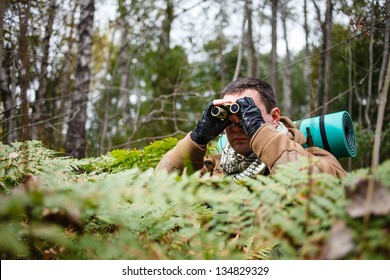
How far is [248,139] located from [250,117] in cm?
40

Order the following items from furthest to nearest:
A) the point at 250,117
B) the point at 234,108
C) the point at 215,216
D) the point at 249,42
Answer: the point at 249,42
the point at 234,108
the point at 250,117
the point at 215,216

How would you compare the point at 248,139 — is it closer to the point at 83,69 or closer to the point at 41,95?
the point at 83,69

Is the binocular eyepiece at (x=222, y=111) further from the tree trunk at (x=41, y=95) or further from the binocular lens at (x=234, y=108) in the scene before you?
the tree trunk at (x=41, y=95)

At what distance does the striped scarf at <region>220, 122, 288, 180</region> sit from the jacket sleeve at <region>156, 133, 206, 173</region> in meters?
0.19

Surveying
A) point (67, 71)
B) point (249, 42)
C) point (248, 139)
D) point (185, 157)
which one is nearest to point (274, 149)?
point (248, 139)

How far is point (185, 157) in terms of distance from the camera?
7.72 feet

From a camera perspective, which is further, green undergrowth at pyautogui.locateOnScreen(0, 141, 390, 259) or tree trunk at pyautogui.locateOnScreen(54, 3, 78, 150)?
tree trunk at pyautogui.locateOnScreen(54, 3, 78, 150)

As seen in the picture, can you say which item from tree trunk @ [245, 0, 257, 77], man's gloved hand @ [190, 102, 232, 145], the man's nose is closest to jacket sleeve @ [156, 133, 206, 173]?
man's gloved hand @ [190, 102, 232, 145]

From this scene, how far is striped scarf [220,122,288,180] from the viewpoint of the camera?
7.09ft

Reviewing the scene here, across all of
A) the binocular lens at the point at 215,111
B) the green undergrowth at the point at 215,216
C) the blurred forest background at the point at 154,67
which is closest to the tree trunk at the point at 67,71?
the blurred forest background at the point at 154,67

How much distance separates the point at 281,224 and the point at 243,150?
1.51 meters

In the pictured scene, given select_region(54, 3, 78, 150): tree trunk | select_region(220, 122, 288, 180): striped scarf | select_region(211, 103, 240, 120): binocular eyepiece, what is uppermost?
select_region(54, 3, 78, 150): tree trunk

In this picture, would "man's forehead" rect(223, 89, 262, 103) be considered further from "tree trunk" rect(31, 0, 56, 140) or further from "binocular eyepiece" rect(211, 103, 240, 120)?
"tree trunk" rect(31, 0, 56, 140)
